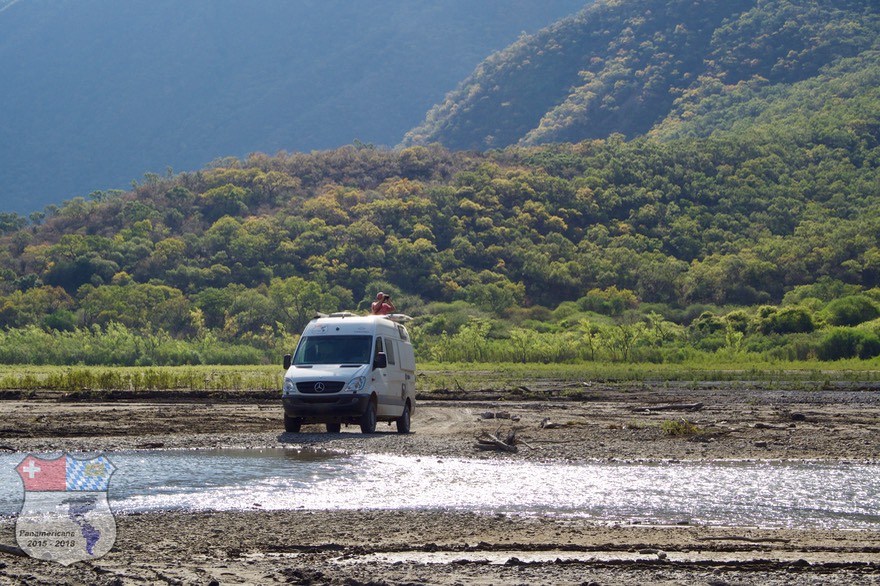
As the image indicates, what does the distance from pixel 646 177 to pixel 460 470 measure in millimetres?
91328

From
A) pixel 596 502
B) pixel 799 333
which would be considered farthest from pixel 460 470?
pixel 799 333

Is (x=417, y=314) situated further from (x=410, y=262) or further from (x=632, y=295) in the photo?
(x=632, y=295)

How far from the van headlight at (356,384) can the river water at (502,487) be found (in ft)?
9.73

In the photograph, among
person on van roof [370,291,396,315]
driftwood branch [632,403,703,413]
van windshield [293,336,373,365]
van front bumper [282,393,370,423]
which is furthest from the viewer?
driftwood branch [632,403,703,413]

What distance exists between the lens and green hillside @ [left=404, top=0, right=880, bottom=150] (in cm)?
15125

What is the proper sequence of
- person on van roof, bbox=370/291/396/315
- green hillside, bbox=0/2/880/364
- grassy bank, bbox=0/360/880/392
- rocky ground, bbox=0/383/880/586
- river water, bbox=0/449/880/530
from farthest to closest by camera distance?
1. green hillside, bbox=0/2/880/364
2. grassy bank, bbox=0/360/880/392
3. person on van roof, bbox=370/291/396/315
4. river water, bbox=0/449/880/530
5. rocky ground, bbox=0/383/880/586

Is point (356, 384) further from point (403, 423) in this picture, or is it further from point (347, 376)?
point (403, 423)

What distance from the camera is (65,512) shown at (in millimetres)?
11695

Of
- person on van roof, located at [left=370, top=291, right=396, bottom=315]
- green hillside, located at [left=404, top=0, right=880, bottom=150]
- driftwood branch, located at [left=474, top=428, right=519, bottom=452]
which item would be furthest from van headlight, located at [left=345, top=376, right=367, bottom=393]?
green hillside, located at [left=404, top=0, right=880, bottom=150]

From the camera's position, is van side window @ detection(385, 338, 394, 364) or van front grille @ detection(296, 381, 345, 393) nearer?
van front grille @ detection(296, 381, 345, 393)

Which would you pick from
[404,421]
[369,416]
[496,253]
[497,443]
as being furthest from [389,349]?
[496,253]

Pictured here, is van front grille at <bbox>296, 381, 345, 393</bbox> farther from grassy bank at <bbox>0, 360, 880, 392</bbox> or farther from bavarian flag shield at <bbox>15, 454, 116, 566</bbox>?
grassy bank at <bbox>0, 360, 880, 392</bbox>

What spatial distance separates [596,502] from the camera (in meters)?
Result: 13.5

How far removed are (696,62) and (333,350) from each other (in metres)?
160
